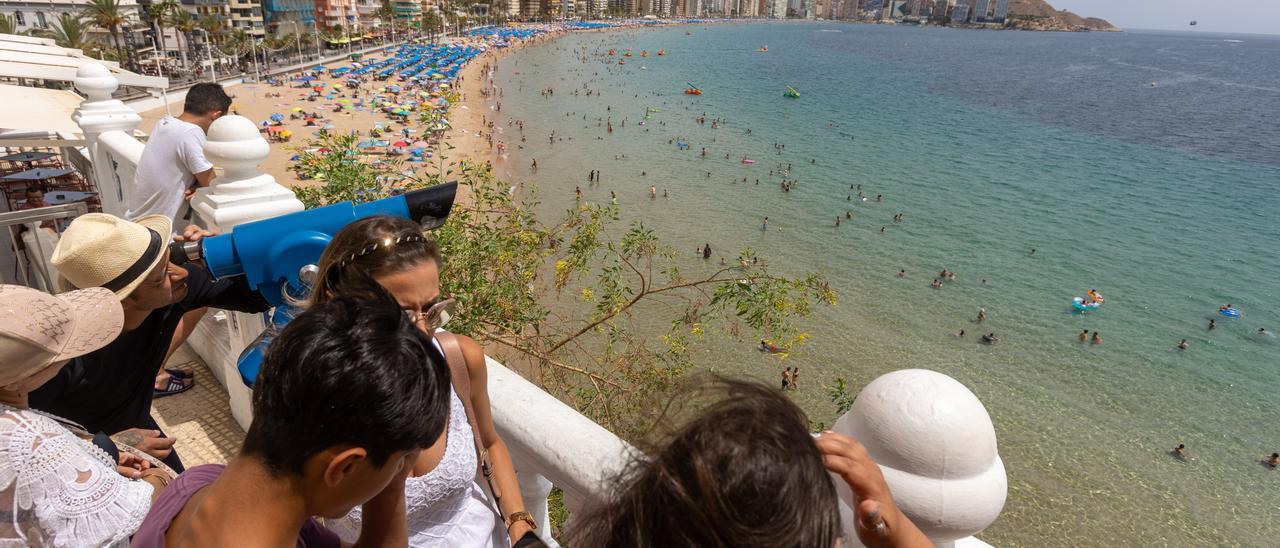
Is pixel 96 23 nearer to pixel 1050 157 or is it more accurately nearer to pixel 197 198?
pixel 197 198

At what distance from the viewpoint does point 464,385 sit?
2199 millimetres

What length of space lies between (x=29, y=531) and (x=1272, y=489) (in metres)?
19.9

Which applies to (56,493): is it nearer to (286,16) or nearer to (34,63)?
(34,63)

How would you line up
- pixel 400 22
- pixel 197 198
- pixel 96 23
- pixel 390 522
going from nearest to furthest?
pixel 390 522 → pixel 197 198 → pixel 96 23 → pixel 400 22

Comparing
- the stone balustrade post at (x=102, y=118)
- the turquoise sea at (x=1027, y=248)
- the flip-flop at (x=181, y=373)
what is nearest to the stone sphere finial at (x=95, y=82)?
the stone balustrade post at (x=102, y=118)

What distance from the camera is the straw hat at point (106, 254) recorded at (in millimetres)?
2191

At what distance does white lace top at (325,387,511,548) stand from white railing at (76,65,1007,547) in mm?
367

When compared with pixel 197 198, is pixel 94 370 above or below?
below

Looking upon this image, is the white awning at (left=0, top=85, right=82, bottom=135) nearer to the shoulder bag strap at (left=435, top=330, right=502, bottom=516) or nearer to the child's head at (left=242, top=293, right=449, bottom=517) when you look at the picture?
the shoulder bag strap at (left=435, top=330, right=502, bottom=516)

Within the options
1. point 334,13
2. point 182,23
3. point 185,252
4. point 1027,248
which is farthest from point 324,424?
point 334,13

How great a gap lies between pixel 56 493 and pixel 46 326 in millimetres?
431

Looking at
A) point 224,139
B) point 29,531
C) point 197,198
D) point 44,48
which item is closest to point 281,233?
point 29,531

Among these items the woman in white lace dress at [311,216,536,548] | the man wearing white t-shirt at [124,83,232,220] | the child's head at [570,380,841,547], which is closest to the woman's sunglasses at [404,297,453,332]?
the woman in white lace dress at [311,216,536,548]

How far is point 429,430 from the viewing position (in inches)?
55.0
